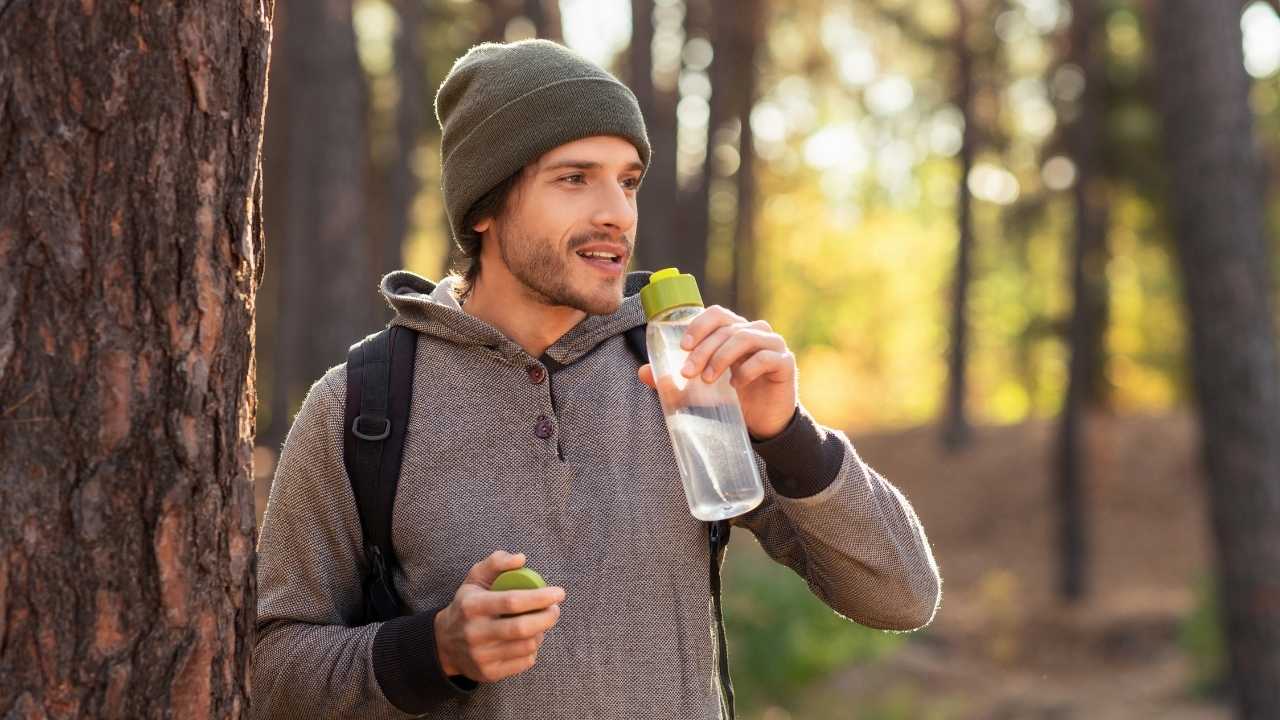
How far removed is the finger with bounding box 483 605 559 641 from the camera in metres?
2.73

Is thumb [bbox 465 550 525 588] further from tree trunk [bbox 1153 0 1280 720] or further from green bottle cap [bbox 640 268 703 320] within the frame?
tree trunk [bbox 1153 0 1280 720]

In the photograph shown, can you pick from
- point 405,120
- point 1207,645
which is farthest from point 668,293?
point 405,120

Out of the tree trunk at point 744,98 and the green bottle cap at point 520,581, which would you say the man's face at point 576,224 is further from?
the tree trunk at point 744,98

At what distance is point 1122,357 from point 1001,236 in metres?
9.69

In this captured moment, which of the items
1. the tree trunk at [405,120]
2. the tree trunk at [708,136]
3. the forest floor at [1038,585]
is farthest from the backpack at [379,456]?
the tree trunk at [708,136]

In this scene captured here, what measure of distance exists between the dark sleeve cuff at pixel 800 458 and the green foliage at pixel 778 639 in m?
8.33

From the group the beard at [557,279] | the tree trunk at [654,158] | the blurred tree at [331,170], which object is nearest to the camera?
the beard at [557,279]

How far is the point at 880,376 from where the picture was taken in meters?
48.1

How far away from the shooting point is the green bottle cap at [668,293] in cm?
307

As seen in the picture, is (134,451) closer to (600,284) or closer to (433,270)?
Result: (600,284)

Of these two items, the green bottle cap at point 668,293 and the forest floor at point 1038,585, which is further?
the forest floor at point 1038,585

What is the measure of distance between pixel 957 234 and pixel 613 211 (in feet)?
78.6

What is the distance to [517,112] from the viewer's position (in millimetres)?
3402

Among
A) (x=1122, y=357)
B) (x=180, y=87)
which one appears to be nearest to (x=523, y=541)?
(x=180, y=87)
